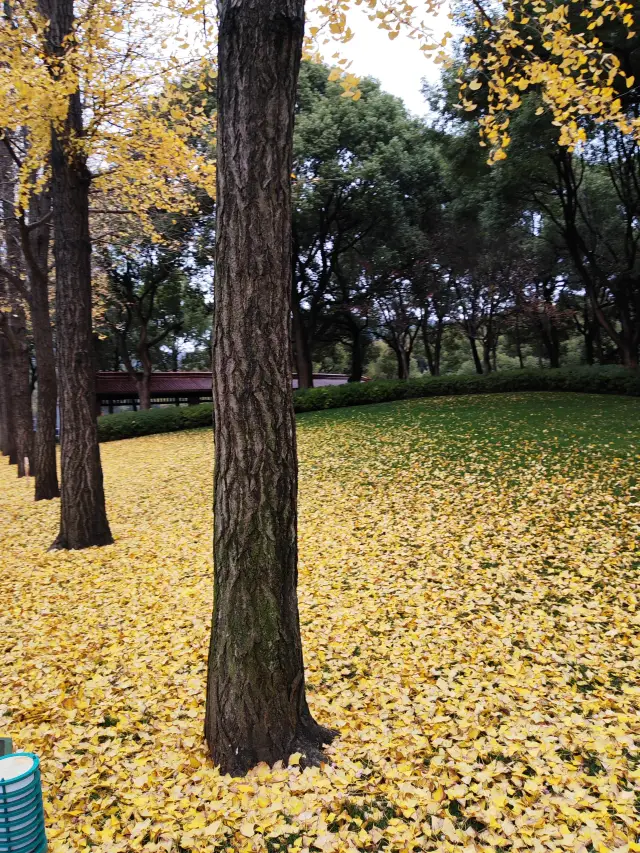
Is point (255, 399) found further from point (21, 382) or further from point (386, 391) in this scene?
point (386, 391)

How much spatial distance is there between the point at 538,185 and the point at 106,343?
24.4 meters

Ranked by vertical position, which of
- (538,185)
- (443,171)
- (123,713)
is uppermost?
(443,171)

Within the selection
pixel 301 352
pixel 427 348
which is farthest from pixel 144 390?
pixel 427 348

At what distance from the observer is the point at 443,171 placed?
22.5 metres

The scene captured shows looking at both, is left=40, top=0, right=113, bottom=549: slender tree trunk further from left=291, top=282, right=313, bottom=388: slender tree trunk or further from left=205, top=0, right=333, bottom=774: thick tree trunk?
left=291, top=282, right=313, bottom=388: slender tree trunk

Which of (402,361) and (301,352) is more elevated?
(301,352)

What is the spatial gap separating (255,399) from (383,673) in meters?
2.37

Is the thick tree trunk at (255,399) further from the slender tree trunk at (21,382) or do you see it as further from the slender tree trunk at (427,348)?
the slender tree trunk at (427,348)

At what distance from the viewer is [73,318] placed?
6766 millimetres

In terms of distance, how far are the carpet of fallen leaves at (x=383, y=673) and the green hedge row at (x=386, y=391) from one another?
12.3m

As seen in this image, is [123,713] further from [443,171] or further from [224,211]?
[443,171]

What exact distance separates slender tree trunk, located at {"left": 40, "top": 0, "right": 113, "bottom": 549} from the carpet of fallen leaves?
2.59ft

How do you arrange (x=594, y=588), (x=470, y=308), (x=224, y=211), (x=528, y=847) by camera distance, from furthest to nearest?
(x=470, y=308) < (x=594, y=588) < (x=224, y=211) < (x=528, y=847)

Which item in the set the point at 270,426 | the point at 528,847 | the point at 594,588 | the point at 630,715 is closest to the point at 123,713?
the point at 270,426
